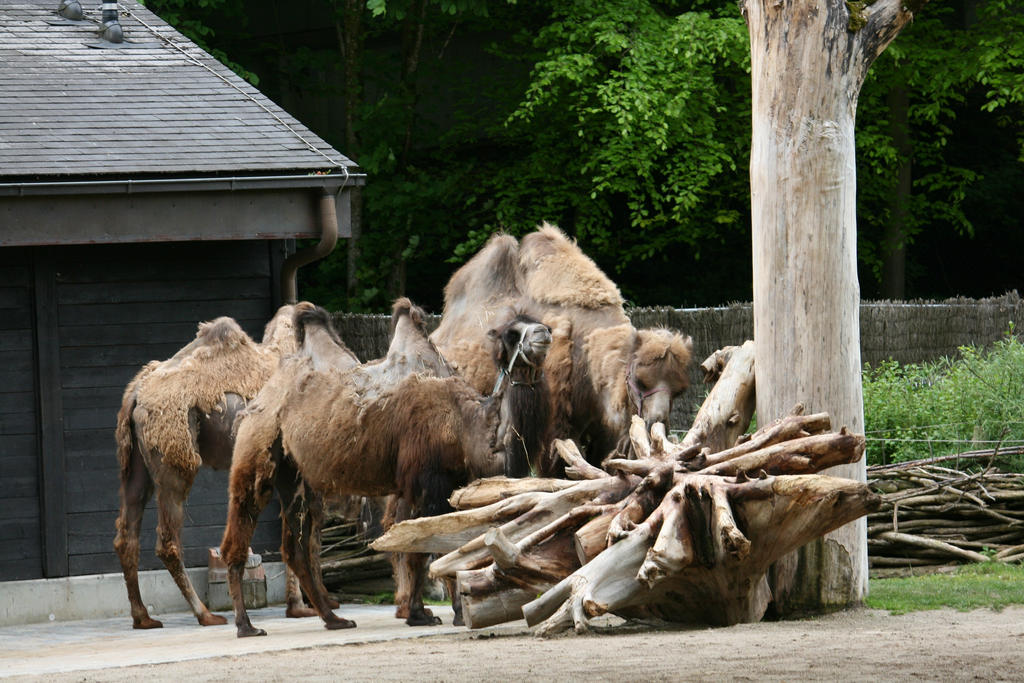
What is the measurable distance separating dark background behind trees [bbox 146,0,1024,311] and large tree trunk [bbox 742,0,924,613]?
870 cm

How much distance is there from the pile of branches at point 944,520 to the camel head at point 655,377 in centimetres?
235

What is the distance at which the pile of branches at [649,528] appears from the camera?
23.5 ft

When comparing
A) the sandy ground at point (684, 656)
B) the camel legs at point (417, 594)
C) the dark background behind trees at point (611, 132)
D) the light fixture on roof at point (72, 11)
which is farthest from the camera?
the dark background behind trees at point (611, 132)

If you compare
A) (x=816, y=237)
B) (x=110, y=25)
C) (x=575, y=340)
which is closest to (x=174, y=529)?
(x=575, y=340)

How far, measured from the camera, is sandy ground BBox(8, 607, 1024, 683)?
620 cm

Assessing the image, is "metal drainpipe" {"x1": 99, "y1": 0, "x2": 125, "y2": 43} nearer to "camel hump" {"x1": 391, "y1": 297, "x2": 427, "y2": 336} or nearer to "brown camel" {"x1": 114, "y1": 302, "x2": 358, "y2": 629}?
"brown camel" {"x1": 114, "y1": 302, "x2": 358, "y2": 629}

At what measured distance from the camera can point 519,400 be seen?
27.5 feet

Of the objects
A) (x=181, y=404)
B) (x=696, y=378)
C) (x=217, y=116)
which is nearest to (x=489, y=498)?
(x=181, y=404)

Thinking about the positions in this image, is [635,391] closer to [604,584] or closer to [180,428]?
Result: [604,584]

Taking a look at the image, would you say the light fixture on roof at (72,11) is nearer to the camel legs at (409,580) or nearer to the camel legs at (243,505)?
the camel legs at (243,505)

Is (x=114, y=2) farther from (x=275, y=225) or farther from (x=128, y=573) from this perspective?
(x=128, y=573)

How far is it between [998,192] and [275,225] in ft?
45.9

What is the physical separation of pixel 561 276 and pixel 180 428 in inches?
113

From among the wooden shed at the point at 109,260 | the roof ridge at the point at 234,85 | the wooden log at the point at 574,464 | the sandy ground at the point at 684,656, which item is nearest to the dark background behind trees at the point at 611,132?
the roof ridge at the point at 234,85
